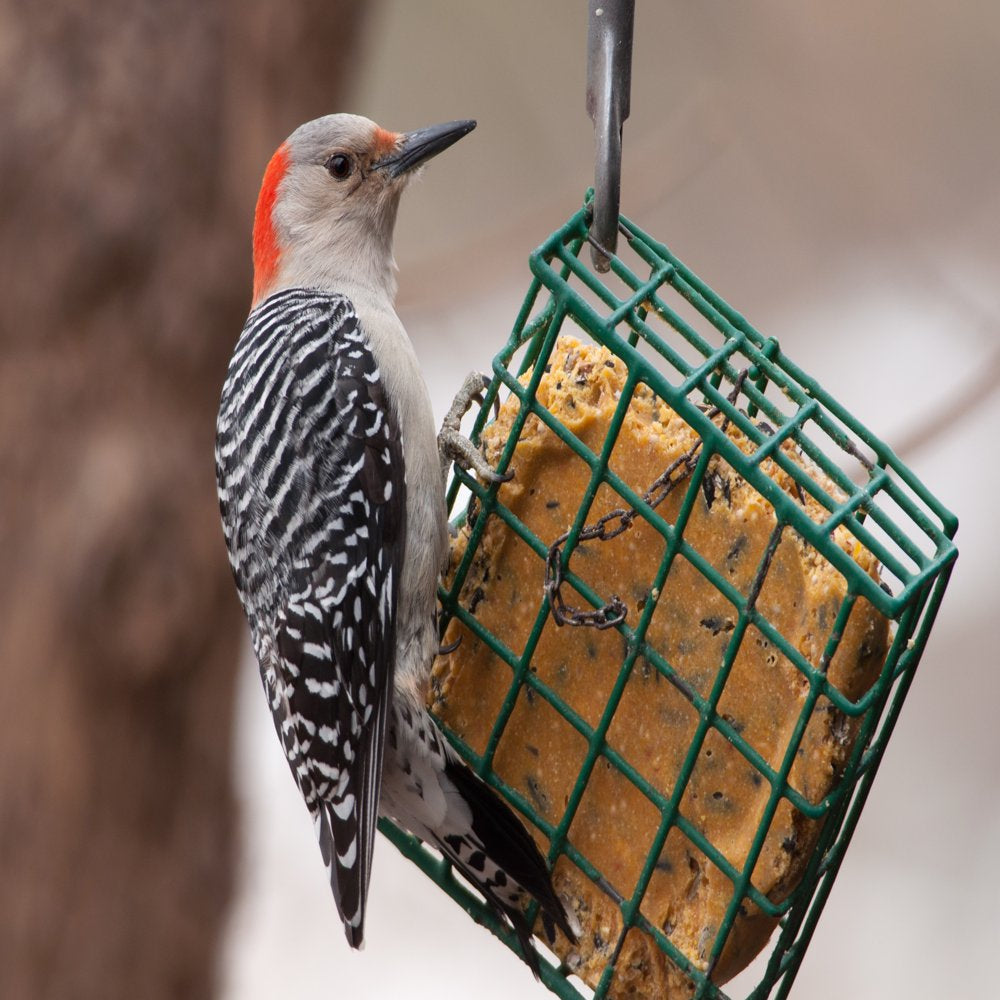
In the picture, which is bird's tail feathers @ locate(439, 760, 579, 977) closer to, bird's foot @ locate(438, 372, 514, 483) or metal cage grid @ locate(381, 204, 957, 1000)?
metal cage grid @ locate(381, 204, 957, 1000)

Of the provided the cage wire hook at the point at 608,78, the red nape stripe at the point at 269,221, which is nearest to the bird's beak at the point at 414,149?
the red nape stripe at the point at 269,221

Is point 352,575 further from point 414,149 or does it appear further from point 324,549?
point 414,149

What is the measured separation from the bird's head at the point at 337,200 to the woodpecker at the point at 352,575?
0.18 metres

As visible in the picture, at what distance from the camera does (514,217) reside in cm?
542

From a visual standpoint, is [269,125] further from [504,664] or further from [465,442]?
[504,664]

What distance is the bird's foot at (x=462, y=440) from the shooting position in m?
2.90

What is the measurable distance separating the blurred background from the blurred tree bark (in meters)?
0.01

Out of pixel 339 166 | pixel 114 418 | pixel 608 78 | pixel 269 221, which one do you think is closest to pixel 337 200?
pixel 339 166

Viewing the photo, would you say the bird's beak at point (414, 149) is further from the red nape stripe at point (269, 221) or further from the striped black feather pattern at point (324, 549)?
the striped black feather pattern at point (324, 549)

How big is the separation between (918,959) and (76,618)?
3.80m

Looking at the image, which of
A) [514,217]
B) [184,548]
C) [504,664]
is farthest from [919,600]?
[514,217]

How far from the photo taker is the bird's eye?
340 cm

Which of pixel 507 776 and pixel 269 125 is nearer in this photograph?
pixel 507 776

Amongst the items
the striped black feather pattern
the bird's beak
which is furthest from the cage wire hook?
the bird's beak
